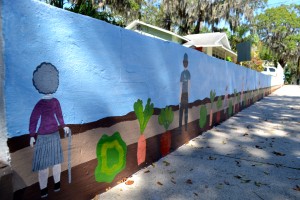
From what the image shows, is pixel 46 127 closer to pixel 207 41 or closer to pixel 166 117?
pixel 166 117

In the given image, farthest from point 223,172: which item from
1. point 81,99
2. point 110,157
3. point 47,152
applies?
point 47,152

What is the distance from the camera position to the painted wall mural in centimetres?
208

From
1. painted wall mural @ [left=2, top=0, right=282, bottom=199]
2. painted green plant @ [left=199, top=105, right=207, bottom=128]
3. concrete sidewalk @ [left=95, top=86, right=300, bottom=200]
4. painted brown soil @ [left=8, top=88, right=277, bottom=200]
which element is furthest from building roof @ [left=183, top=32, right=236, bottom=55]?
painted brown soil @ [left=8, top=88, right=277, bottom=200]

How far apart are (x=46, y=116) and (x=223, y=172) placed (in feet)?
8.49

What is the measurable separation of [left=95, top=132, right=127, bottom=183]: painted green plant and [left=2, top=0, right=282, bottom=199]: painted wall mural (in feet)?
0.04

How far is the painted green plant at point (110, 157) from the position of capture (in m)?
2.98

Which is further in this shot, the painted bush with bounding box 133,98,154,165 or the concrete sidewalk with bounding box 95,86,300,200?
the painted bush with bounding box 133,98,154,165

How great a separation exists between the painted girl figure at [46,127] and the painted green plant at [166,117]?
2066 mm

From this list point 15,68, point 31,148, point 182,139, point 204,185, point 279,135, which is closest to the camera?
point 15,68

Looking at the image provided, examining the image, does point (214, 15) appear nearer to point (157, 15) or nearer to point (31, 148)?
point (157, 15)

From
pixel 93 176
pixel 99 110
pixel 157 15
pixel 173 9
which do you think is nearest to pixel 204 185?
pixel 93 176

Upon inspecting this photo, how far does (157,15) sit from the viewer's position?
Answer: 43219mm

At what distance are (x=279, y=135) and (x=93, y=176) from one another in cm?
508

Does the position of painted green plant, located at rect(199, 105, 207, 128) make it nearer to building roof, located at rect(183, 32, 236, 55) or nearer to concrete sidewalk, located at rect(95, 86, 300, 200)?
concrete sidewalk, located at rect(95, 86, 300, 200)
